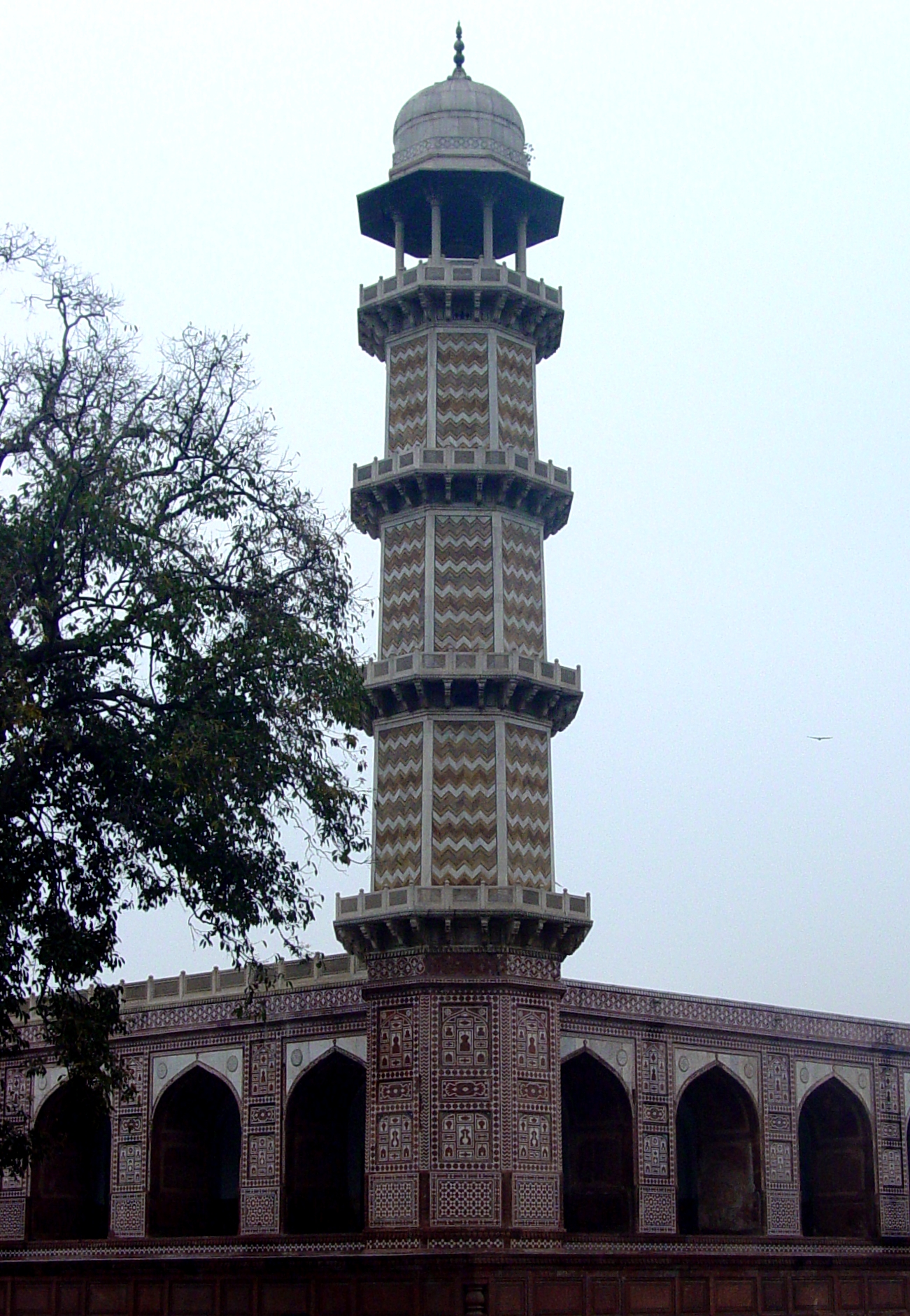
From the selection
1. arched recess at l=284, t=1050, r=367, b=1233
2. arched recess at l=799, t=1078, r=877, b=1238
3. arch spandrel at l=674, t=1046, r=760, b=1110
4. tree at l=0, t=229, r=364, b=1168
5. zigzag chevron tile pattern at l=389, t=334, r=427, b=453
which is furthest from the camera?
arched recess at l=799, t=1078, r=877, b=1238

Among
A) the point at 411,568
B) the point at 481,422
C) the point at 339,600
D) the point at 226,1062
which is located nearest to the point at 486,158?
the point at 481,422

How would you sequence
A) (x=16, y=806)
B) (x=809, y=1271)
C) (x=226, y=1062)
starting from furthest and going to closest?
(x=226, y=1062), (x=809, y=1271), (x=16, y=806)

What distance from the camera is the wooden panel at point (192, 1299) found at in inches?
1123

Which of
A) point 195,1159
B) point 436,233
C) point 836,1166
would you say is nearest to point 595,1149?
point 836,1166

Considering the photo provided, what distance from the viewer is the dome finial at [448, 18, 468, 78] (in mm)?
36094

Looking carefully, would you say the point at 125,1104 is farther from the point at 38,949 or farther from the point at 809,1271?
the point at 38,949

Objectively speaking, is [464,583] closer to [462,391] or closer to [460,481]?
[460,481]

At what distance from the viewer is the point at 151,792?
69.5 ft

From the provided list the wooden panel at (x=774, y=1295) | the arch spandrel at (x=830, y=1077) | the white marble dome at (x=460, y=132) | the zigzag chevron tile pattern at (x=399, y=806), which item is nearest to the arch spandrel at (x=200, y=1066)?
the zigzag chevron tile pattern at (x=399, y=806)

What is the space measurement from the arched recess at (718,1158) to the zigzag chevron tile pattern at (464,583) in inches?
416

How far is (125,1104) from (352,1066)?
5.21m

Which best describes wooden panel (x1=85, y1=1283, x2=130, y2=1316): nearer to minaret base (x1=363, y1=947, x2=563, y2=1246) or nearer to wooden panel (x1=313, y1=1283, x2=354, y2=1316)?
wooden panel (x1=313, y1=1283, x2=354, y2=1316)

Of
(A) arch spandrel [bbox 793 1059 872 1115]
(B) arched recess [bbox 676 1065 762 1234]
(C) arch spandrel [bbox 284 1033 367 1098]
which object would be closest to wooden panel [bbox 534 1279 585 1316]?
(C) arch spandrel [bbox 284 1033 367 1098]

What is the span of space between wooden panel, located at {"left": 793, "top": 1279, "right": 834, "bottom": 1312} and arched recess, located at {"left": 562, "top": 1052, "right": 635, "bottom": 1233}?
14.5 feet
